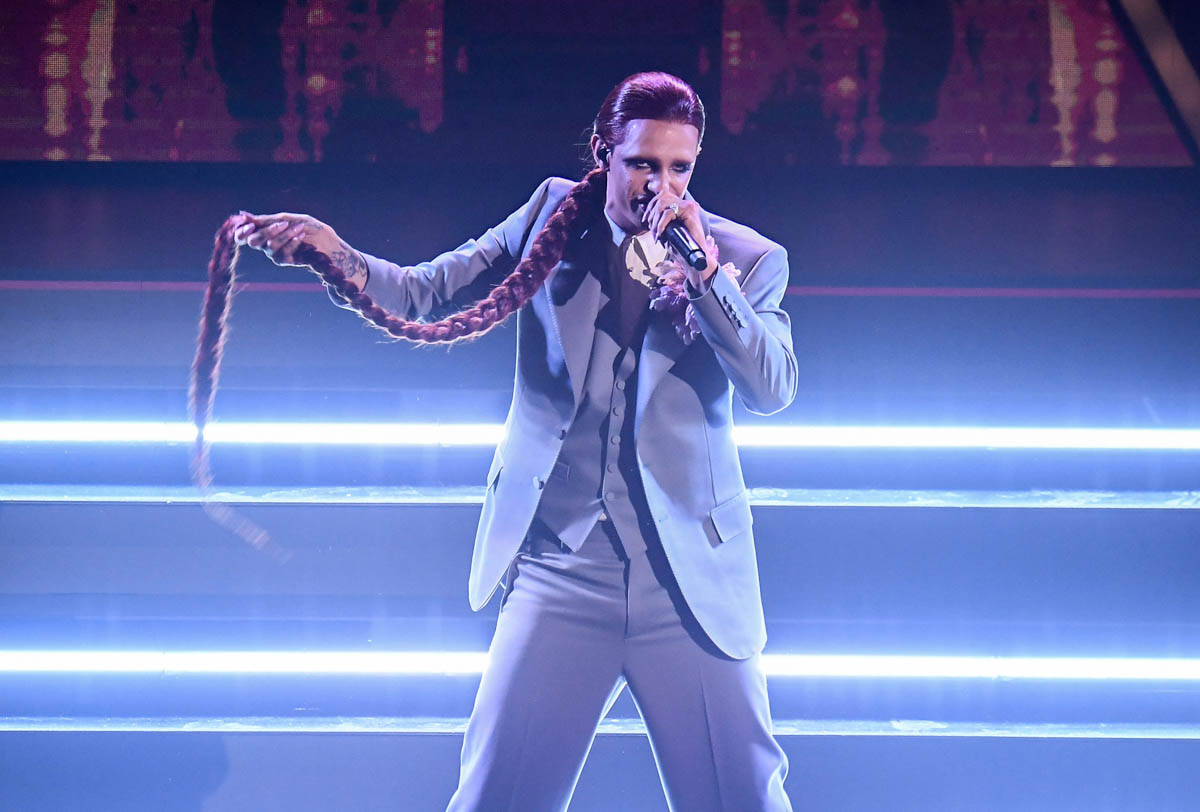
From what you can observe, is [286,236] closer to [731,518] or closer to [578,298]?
[578,298]

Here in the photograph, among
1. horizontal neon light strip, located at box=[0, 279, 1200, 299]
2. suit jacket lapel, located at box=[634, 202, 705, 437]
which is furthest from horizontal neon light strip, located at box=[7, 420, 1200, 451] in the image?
suit jacket lapel, located at box=[634, 202, 705, 437]

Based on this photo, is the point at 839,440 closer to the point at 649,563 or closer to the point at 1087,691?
the point at 1087,691

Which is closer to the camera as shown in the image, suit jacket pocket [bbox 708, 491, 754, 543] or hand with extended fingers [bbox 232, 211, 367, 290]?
hand with extended fingers [bbox 232, 211, 367, 290]

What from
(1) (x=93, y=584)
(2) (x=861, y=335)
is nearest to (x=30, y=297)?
(1) (x=93, y=584)

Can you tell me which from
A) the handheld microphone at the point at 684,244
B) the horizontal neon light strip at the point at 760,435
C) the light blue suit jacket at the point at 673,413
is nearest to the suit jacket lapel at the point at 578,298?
the light blue suit jacket at the point at 673,413

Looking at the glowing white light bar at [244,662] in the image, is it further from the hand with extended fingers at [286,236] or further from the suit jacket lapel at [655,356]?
the hand with extended fingers at [286,236]

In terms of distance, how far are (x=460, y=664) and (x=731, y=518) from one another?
1.11 meters

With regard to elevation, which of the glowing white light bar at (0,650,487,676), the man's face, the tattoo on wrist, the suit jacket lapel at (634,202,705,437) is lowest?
the glowing white light bar at (0,650,487,676)

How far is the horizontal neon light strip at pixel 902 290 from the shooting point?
2.72 metres

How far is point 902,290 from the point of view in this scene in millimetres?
2738

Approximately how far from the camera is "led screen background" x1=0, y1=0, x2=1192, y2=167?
2773 millimetres

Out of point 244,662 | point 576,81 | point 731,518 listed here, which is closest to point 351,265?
point 731,518

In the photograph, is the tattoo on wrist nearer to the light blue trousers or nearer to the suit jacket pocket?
the light blue trousers

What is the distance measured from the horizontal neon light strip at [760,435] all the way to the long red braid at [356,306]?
36.4 inches
